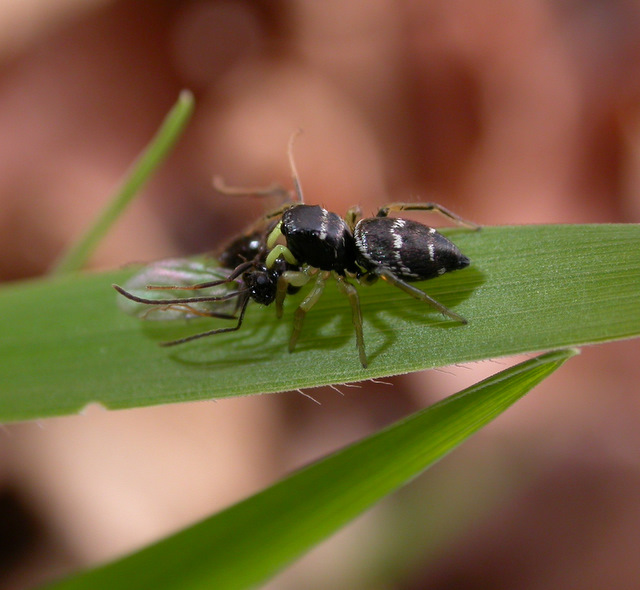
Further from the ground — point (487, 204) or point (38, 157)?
point (487, 204)

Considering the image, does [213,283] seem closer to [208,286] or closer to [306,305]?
[208,286]

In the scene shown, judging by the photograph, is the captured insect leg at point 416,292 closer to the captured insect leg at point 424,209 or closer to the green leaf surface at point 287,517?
the captured insect leg at point 424,209

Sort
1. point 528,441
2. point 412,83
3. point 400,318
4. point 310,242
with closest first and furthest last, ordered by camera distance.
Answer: point 400,318
point 310,242
point 528,441
point 412,83

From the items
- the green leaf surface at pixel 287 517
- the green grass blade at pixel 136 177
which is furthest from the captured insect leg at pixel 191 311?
the green leaf surface at pixel 287 517

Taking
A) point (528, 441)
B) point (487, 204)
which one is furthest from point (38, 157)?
point (528, 441)

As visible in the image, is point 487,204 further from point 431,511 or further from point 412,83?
point 431,511

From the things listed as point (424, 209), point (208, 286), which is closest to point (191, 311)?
point (208, 286)

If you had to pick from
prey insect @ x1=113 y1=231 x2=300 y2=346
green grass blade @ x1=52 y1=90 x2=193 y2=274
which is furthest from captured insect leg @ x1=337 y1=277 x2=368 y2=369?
green grass blade @ x1=52 y1=90 x2=193 y2=274

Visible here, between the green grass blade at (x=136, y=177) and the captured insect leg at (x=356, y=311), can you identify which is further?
the green grass blade at (x=136, y=177)
